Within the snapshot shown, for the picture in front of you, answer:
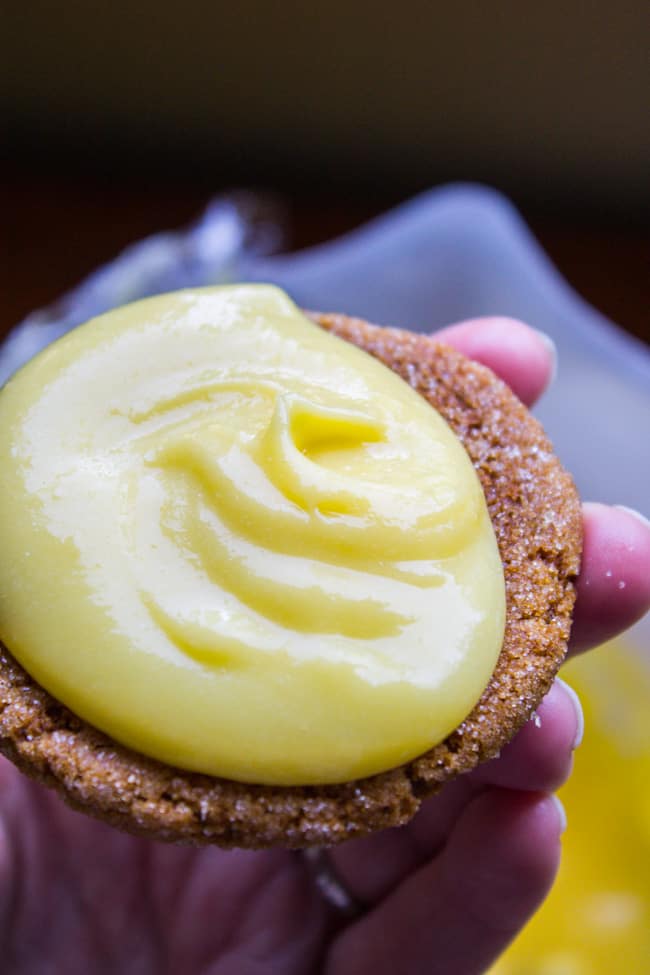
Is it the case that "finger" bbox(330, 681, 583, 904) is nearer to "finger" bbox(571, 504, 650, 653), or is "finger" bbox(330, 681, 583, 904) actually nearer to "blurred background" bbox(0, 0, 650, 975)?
"finger" bbox(571, 504, 650, 653)

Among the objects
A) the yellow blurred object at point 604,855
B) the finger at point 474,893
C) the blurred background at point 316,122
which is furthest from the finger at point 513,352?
the blurred background at point 316,122

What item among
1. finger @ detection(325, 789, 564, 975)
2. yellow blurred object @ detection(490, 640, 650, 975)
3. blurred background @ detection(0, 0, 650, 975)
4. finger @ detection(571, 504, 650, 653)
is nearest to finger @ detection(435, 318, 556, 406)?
finger @ detection(571, 504, 650, 653)

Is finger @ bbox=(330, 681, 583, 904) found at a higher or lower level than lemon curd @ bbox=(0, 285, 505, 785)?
lower

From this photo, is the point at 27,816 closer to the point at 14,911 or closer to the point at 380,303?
the point at 14,911

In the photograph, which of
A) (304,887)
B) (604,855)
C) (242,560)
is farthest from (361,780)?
(604,855)

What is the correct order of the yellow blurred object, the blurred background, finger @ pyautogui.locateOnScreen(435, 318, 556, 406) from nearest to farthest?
1. finger @ pyautogui.locateOnScreen(435, 318, 556, 406)
2. the yellow blurred object
3. the blurred background
